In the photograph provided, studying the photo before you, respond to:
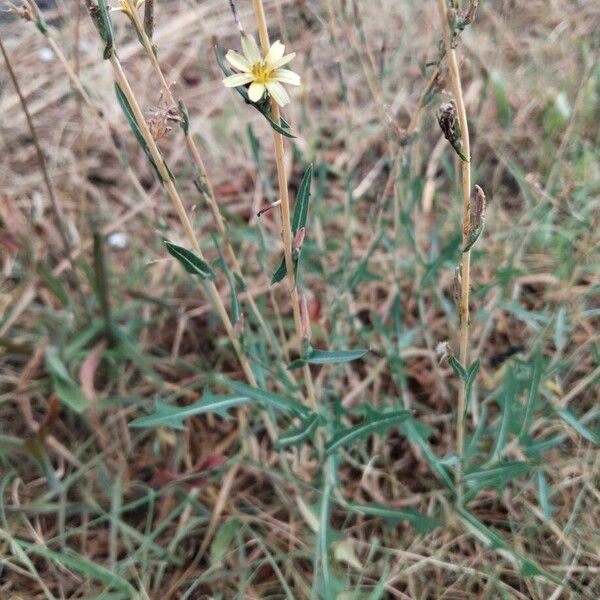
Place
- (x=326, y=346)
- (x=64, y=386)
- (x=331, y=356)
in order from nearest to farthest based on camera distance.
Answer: (x=331, y=356), (x=64, y=386), (x=326, y=346)

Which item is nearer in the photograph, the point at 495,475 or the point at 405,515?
the point at 495,475

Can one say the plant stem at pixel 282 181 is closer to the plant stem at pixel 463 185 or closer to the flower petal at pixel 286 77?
the flower petal at pixel 286 77

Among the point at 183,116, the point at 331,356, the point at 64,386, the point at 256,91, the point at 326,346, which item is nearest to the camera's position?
the point at 256,91

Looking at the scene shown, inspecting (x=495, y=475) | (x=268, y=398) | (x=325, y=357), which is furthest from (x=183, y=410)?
(x=495, y=475)

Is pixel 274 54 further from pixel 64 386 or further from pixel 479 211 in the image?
pixel 64 386

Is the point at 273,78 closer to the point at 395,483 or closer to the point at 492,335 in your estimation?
the point at 395,483

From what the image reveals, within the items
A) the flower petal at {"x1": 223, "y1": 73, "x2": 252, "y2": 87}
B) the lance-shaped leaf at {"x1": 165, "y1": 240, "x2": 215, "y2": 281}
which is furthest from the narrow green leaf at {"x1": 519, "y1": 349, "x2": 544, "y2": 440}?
the flower petal at {"x1": 223, "y1": 73, "x2": 252, "y2": 87}

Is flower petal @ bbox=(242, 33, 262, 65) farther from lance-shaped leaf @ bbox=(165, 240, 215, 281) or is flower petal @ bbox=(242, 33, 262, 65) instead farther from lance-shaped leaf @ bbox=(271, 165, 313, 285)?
lance-shaped leaf @ bbox=(165, 240, 215, 281)
